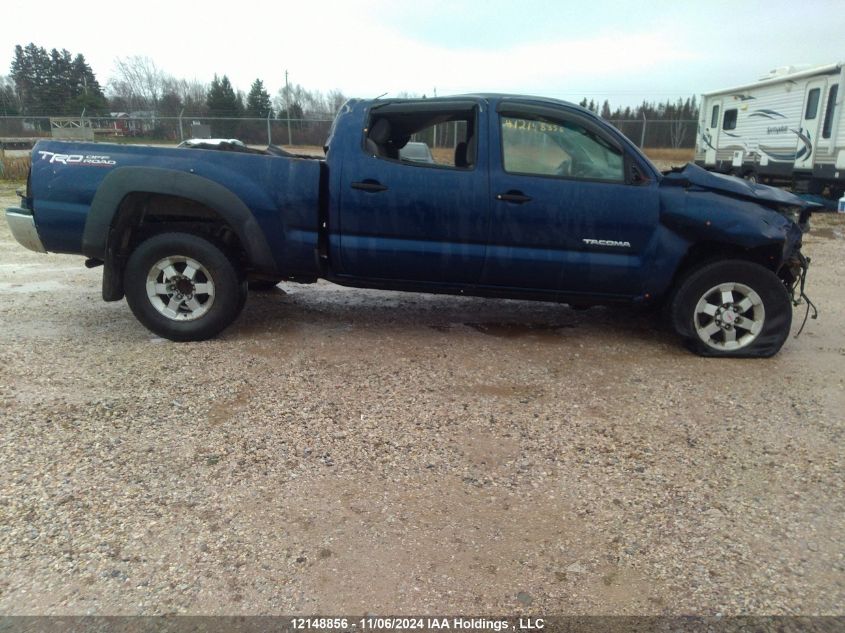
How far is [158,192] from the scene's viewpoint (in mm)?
4605

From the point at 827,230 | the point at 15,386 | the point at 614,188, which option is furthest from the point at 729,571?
the point at 827,230

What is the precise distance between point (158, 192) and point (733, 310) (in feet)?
14.4

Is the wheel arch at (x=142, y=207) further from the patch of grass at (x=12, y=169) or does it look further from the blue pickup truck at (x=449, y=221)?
the patch of grass at (x=12, y=169)

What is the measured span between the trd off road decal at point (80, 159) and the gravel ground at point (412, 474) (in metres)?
1.35

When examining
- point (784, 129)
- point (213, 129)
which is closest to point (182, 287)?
point (784, 129)

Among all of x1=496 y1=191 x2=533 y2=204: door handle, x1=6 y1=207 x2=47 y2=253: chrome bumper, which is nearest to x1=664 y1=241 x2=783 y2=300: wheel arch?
x1=496 y1=191 x2=533 y2=204: door handle

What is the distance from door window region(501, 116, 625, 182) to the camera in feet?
15.6

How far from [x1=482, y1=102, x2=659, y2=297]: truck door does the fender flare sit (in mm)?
1881

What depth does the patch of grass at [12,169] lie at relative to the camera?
18891 mm

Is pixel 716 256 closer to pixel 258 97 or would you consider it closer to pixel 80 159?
pixel 80 159

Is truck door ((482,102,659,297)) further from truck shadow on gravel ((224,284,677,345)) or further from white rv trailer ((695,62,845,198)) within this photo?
white rv trailer ((695,62,845,198))

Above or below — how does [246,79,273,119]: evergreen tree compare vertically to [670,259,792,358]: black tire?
above

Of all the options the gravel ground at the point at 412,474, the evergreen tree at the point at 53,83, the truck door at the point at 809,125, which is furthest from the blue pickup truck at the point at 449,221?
the evergreen tree at the point at 53,83

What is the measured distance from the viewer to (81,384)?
4.07 metres
